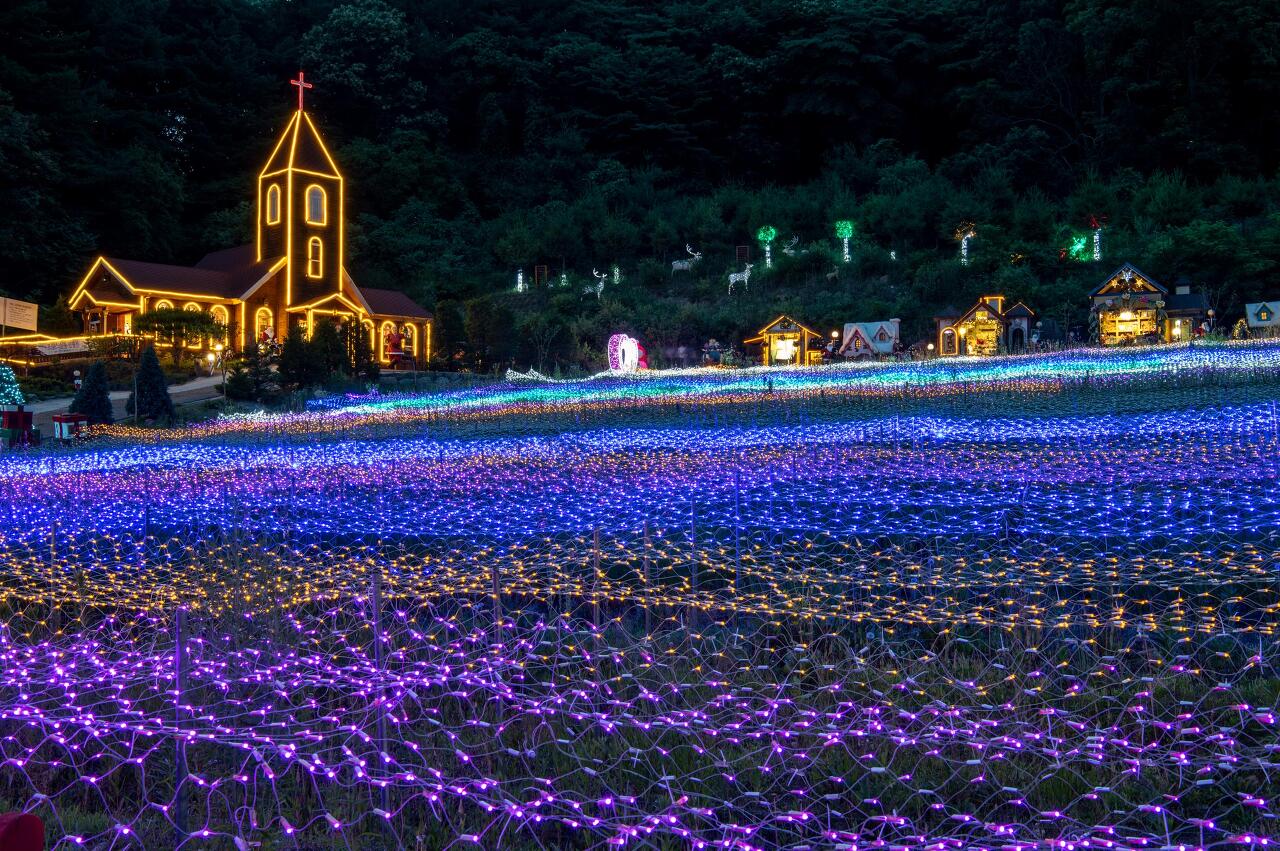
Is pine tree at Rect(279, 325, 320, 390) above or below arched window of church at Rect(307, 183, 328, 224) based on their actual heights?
below

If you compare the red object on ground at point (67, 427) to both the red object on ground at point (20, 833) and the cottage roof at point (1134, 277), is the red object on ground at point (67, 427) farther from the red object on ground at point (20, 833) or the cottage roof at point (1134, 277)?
the cottage roof at point (1134, 277)

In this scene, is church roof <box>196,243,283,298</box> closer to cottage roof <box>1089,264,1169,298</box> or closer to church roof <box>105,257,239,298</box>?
church roof <box>105,257,239,298</box>

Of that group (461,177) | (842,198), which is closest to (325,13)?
(461,177)

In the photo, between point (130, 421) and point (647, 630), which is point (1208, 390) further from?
Result: point (130, 421)

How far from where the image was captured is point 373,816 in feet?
13.6

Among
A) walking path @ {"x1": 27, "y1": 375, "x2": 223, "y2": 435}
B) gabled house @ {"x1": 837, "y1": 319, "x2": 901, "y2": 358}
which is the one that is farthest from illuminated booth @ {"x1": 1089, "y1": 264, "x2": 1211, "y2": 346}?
walking path @ {"x1": 27, "y1": 375, "x2": 223, "y2": 435}

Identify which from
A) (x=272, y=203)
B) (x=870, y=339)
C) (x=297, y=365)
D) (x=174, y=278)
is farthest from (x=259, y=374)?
(x=272, y=203)

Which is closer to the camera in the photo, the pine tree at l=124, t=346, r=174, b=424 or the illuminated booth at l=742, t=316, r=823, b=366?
the pine tree at l=124, t=346, r=174, b=424

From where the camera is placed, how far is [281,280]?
35.7m

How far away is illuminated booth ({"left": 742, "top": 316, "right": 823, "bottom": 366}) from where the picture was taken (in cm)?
2870

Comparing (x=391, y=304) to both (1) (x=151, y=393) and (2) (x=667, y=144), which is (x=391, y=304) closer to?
(2) (x=667, y=144)

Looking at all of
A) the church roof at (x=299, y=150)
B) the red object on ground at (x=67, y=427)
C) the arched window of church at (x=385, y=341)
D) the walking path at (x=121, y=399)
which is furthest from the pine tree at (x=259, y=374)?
the church roof at (x=299, y=150)

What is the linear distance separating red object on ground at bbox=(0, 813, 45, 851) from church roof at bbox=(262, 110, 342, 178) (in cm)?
3635

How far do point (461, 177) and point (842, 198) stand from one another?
17.3 meters
